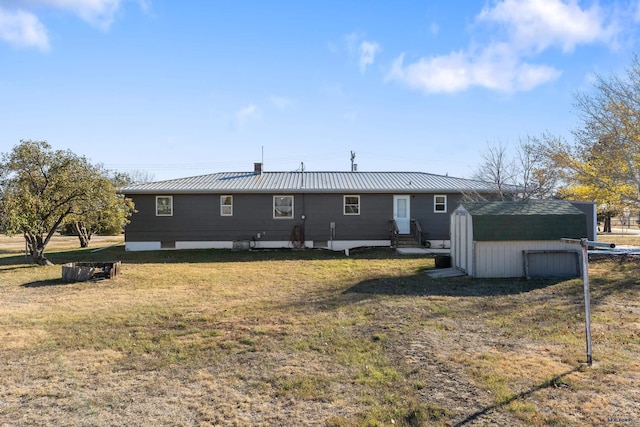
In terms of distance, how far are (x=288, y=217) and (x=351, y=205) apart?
2.86 m

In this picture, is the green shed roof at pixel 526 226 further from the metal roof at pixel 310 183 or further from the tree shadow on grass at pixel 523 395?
the metal roof at pixel 310 183

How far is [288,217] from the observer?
1847 cm

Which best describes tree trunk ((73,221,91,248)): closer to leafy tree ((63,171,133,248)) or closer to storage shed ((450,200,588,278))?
leafy tree ((63,171,133,248))

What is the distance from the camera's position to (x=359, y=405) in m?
3.92

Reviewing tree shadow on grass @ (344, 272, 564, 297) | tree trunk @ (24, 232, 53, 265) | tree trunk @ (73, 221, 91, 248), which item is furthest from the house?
tree shadow on grass @ (344, 272, 564, 297)

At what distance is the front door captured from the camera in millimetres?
18492

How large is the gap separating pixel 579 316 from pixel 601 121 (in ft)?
32.9

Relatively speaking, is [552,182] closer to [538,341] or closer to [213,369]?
[538,341]

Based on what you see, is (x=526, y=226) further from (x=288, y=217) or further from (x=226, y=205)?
(x=226, y=205)

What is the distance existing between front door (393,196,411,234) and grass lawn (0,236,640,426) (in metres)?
8.18

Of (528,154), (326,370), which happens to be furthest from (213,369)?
(528,154)

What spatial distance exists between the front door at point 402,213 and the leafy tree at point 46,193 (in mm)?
11239

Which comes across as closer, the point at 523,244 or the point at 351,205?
the point at 523,244

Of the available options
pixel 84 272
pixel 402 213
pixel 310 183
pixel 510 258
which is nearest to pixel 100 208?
pixel 84 272
